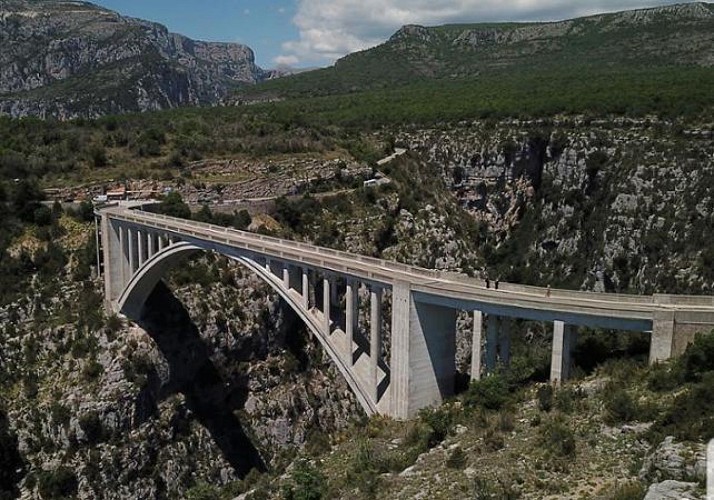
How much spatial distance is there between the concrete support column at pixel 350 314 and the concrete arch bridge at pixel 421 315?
0.04 metres

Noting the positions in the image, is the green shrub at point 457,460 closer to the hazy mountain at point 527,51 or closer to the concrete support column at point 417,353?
the concrete support column at point 417,353

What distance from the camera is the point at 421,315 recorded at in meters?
22.9

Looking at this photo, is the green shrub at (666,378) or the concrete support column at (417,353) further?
the concrete support column at (417,353)

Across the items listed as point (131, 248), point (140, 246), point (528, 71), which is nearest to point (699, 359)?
point (140, 246)

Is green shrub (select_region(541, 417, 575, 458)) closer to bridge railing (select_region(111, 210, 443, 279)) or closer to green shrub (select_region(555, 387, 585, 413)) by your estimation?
green shrub (select_region(555, 387, 585, 413))

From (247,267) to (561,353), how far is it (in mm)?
16941

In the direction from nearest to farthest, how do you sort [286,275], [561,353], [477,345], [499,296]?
[561,353] < [499,296] < [477,345] < [286,275]

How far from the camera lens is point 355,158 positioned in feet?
220

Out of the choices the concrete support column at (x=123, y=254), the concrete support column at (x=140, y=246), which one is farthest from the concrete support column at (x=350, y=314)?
the concrete support column at (x=123, y=254)

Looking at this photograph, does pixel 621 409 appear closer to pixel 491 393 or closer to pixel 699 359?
pixel 699 359

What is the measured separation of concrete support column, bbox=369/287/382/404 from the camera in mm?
23594

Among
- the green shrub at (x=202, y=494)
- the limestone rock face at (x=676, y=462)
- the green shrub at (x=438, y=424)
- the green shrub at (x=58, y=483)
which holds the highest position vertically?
the limestone rock face at (x=676, y=462)

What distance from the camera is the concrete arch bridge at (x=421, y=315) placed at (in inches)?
754

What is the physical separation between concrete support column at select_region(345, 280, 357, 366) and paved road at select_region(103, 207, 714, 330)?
0.53 m
